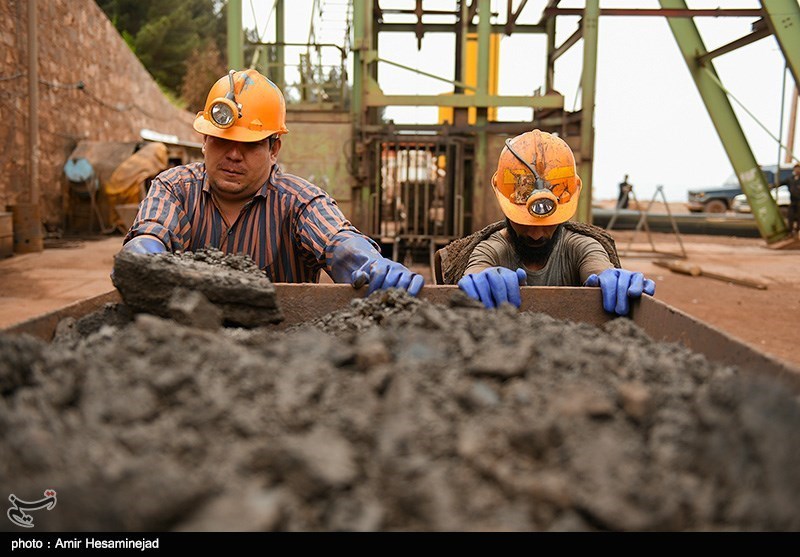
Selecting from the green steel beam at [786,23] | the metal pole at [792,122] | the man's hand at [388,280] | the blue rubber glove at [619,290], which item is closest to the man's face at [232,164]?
the man's hand at [388,280]

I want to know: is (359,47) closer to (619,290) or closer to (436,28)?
(436,28)

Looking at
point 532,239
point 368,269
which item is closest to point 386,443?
point 368,269

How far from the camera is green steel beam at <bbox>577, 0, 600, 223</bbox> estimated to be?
24.2 ft

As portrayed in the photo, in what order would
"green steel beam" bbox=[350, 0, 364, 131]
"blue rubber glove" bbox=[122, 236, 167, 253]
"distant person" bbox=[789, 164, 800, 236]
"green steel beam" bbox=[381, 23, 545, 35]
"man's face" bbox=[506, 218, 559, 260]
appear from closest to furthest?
"blue rubber glove" bbox=[122, 236, 167, 253]
"man's face" bbox=[506, 218, 559, 260]
"green steel beam" bbox=[350, 0, 364, 131]
"green steel beam" bbox=[381, 23, 545, 35]
"distant person" bbox=[789, 164, 800, 236]

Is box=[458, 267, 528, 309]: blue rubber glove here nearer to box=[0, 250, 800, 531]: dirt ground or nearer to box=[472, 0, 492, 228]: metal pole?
box=[0, 250, 800, 531]: dirt ground

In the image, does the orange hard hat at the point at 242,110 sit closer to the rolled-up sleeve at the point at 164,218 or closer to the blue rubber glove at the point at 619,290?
the rolled-up sleeve at the point at 164,218

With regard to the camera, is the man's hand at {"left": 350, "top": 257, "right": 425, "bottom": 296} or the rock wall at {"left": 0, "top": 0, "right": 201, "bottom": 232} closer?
the man's hand at {"left": 350, "top": 257, "right": 425, "bottom": 296}

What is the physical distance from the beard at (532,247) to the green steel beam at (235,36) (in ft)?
16.8

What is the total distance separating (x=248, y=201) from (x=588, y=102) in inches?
214

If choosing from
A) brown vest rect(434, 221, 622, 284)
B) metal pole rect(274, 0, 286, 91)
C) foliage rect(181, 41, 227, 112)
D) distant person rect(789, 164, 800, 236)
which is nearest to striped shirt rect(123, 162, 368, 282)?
brown vest rect(434, 221, 622, 284)

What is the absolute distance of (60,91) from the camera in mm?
12609
